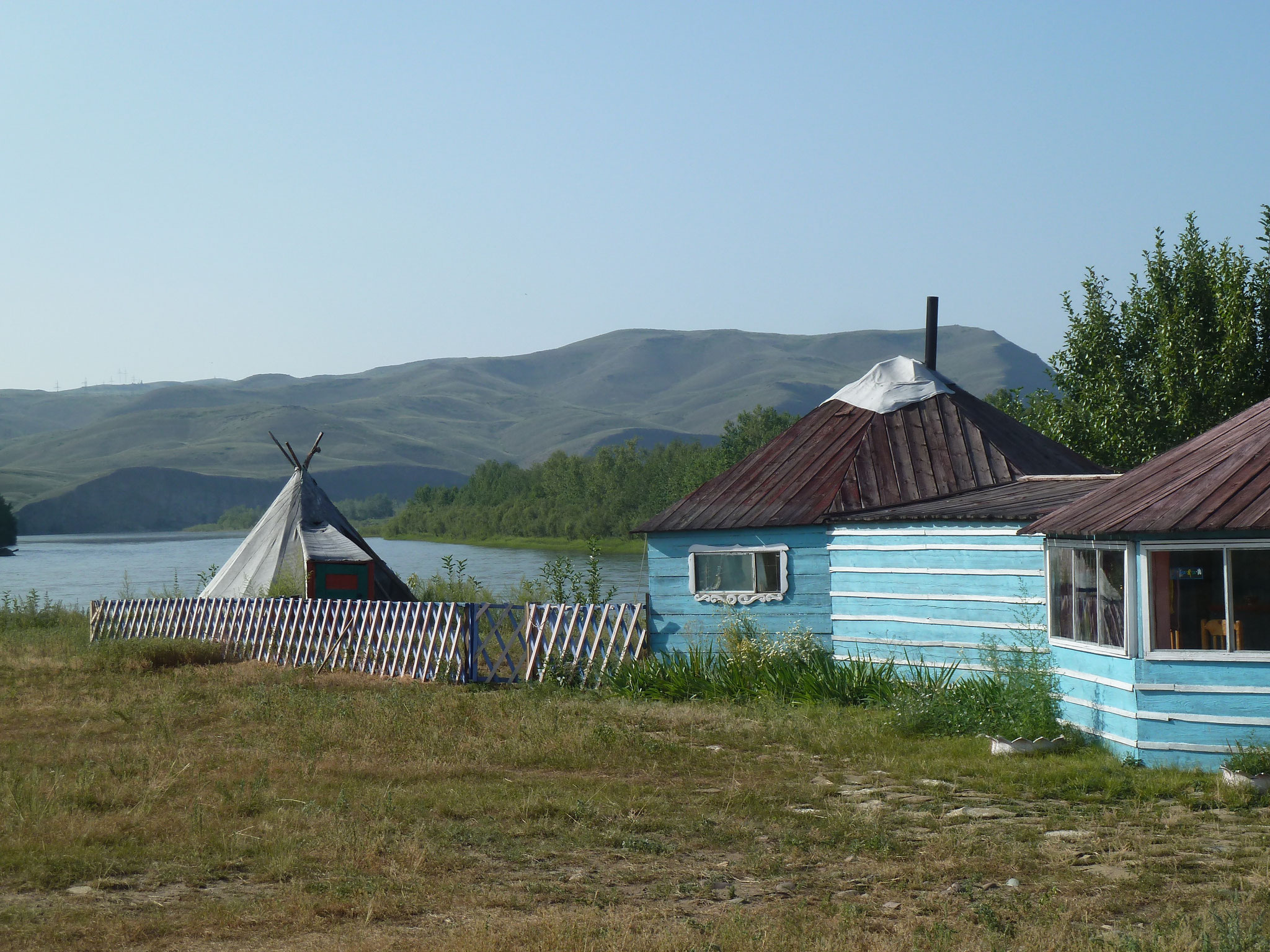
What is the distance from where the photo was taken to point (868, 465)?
55.9 feet

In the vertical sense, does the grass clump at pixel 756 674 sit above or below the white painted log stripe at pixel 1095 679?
below

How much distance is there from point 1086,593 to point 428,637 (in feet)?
32.9

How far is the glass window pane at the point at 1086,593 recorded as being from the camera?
36.6 ft

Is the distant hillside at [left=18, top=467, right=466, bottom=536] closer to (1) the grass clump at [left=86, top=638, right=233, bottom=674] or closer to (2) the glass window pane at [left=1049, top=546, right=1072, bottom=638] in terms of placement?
(1) the grass clump at [left=86, top=638, right=233, bottom=674]

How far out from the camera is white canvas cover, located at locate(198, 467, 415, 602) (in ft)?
79.0

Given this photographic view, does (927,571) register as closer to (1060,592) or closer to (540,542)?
(1060,592)

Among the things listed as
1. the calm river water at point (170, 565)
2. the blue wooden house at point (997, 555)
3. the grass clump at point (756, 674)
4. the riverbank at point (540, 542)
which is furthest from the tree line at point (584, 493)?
the grass clump at point (756, 674)

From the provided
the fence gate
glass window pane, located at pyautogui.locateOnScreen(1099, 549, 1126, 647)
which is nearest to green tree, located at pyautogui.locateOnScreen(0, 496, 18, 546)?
A: the fence gate

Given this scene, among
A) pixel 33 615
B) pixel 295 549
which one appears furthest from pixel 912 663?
pixel 33 615

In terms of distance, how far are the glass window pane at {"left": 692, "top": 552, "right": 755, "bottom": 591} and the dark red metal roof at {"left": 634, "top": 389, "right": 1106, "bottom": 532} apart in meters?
0.47

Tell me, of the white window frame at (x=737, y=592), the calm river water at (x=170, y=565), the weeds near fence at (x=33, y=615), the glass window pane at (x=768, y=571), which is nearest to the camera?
the white window frame at (x=737, y=592)

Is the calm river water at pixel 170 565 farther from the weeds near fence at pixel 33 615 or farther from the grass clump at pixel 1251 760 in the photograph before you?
the grass clump at pixel 1251 760

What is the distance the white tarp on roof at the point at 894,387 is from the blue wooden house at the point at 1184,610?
7.72 meters

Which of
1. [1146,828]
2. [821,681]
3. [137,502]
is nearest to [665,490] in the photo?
[821,681]
